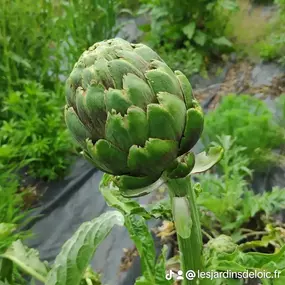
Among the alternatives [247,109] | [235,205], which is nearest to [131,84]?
[235,205]

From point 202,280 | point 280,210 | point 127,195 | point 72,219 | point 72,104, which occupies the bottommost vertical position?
point 72,219

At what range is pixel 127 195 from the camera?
2.10 ft

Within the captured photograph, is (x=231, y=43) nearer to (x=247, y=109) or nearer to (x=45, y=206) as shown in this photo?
(x=247, y=109)

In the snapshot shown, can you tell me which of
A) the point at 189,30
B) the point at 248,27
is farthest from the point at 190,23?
the point at 248,27

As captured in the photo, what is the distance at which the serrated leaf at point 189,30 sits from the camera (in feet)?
8.46

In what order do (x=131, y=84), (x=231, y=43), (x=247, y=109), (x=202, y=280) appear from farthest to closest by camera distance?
(x=231, y=43)
(x=247, y=109)
(x=202, y=280)
(x=131, y=84)

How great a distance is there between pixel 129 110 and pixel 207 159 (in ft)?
0.52

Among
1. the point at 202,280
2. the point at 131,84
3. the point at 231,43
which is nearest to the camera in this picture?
the point at 131,84

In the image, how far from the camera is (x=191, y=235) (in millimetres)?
683

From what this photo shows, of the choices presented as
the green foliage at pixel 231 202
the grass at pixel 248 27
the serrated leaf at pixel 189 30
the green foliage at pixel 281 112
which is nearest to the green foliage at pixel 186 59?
the serrated leaf at pixel 189 30

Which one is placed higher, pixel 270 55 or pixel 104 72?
pixel 104 72

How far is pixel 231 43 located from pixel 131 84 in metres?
2.22

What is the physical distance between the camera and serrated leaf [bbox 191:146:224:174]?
0.66 meters

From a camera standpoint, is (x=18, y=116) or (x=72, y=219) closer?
(x=72, y=219)
